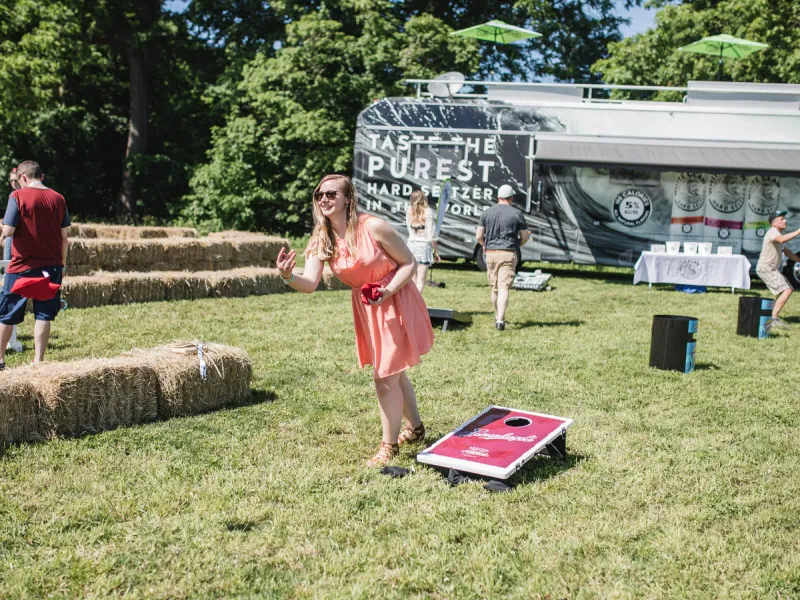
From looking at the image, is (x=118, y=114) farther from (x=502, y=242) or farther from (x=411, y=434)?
(x=411, y=434)

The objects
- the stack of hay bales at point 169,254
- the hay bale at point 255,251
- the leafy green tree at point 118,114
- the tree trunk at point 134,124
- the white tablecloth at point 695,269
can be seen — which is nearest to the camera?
the stack of hay bales at point 169,254

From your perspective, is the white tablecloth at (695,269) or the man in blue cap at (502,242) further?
the white tablecloth at (695,269)

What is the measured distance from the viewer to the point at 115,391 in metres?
5.43

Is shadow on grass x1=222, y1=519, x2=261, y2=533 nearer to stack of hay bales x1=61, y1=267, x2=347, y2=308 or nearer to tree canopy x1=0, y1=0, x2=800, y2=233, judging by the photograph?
stack of hay bales x1=61, y1=267, x2=347, y2=308

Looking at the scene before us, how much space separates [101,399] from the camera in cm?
535

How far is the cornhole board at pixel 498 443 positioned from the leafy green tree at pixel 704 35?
21281 mm

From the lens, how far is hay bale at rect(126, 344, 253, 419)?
18.6 feet

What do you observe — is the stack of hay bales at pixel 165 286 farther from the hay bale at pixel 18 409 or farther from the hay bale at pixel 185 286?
the hay bale at pixel 18 409

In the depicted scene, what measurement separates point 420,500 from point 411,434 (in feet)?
Answer: 3.21

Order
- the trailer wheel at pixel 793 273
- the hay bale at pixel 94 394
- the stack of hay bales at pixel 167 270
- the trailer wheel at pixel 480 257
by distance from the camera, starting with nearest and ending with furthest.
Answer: the hay bale at pixel 94 394, the stack of hay bales at pixel 167 270, the trailer wheel at pixel 793 273, the trailer wheel at pixel 480 257

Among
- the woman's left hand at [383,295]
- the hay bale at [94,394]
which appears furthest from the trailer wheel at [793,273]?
the hay bale at [94,394]

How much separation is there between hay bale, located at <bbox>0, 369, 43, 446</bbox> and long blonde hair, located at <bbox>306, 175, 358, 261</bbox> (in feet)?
7.03

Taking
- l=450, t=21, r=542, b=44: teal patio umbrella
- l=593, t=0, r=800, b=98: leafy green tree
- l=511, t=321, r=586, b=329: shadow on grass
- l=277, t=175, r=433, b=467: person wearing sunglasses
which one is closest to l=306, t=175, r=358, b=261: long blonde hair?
l=277, t=175, r=433, b=467: person wearing sunglasses

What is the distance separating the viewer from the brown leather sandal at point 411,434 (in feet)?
17.1
